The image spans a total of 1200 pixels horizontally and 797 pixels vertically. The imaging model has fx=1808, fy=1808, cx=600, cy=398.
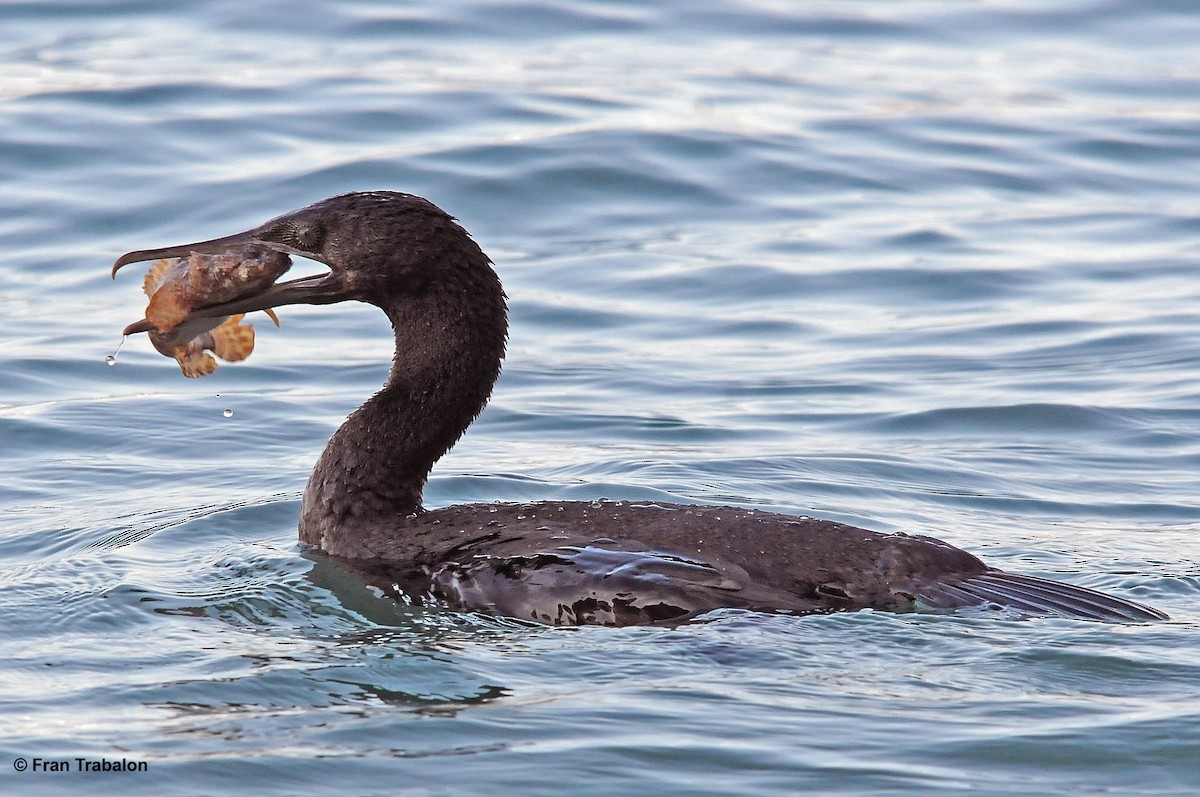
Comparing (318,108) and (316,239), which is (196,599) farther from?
(318,108)

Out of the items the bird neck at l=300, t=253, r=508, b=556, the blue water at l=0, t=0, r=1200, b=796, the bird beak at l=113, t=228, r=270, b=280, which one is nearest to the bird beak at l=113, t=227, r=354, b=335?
the bird beak at l=113, t=228, r=270, b=280

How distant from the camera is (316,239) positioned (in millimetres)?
6734

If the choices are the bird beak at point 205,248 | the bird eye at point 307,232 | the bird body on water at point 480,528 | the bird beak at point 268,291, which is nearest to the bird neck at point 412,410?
the bird body on water at point 480,528

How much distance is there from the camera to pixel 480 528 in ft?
20.3

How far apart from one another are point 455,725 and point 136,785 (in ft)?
2.87

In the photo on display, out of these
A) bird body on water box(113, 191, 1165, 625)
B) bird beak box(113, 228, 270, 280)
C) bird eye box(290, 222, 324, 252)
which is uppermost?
bird eye box(290, 222, 324, 252)

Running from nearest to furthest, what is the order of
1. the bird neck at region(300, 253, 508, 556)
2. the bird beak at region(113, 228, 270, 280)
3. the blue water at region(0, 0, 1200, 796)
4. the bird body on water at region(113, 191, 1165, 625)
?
1. the blue water at region(0, 0, 1200, 796)
2. the bird body on water at region(113, 191, 1165, 625)
3. the bird beak at region(113, 228, 270, 280)
4. the bird neck at region(300, 253, 508, 556)

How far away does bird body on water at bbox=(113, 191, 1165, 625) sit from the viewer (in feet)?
18.7

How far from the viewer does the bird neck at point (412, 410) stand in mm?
6707

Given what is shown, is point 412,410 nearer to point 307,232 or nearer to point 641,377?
point 307,232

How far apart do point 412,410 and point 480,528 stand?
2.75 feet

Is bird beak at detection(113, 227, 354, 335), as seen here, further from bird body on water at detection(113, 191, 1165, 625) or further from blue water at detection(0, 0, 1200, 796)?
blue water at detection(0, 0, 1200, 796)

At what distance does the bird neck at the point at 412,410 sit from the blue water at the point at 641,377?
0.28 meters

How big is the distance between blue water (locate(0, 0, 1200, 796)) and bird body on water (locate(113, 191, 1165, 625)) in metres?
0.13
